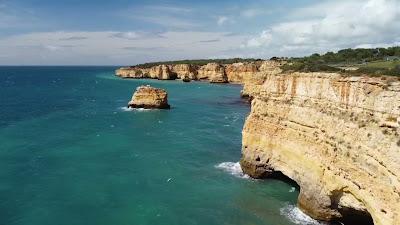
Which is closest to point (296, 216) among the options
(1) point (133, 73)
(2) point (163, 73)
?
(2) point (163, 73)

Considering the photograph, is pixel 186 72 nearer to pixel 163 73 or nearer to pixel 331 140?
pixel 163 73

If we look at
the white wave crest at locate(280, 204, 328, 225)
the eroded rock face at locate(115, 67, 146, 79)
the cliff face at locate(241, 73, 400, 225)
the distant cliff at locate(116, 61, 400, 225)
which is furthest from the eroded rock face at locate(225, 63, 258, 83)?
the white wave crest at locate(280, 204, 328, 225)

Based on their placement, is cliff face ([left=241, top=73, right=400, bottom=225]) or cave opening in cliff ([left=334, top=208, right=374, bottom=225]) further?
cave opening in cliff ([left=334, top=208, right=374, bottom=225])

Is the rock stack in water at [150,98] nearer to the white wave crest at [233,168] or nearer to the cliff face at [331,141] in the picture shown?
the white wave crest at [233,168]

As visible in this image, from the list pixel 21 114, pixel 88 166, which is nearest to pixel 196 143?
pixel 88 166

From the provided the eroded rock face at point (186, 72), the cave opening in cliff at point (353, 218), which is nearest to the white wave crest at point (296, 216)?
the cave opening in cliff at point (353, 218)

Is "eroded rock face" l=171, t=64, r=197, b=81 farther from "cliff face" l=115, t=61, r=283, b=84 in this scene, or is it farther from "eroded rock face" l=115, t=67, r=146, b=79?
"eroded rock face" l=115, t=67, r=146, b=79

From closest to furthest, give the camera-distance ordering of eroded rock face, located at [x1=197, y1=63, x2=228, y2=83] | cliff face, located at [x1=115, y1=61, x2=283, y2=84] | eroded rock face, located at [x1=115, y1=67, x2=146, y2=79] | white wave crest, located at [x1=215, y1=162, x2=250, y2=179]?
white wave crest, located at [x1=215, y1=162, x2=250, y2=179] → cliff face, located at [x1=115, y1=61, x2=283, y2=84] → eroded rock face, located at [x1=197, y1=63, x2=228, y2=83] → eroded rock face, located at [x1=115, y1=67, x2=146, y2=79]
